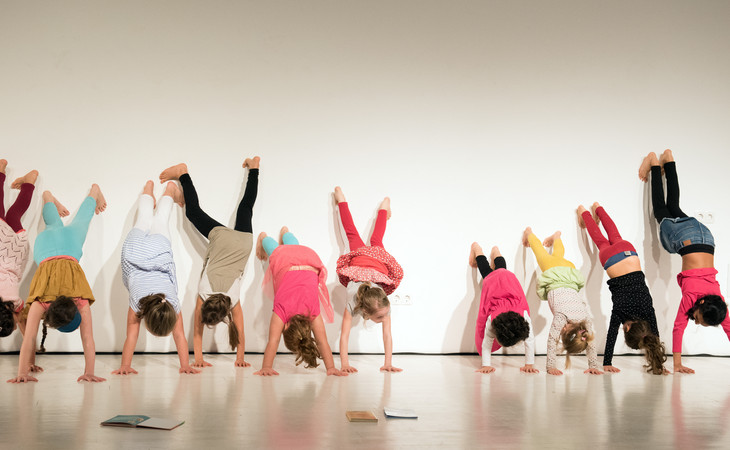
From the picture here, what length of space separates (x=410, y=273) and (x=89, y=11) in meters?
3.60

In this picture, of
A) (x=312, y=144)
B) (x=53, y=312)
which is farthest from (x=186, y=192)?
(x=53, y=312)

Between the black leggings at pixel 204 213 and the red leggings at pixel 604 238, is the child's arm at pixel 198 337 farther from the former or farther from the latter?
the red leggings at pixel 604 238

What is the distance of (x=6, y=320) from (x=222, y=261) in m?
1.47

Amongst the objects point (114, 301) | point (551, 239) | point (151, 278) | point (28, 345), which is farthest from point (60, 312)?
point (551, 239)

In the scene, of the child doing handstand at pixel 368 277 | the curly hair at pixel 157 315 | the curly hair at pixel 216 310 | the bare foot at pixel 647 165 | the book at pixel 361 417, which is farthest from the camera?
the bare foot at pixel 647 165

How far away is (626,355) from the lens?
17.0 feet

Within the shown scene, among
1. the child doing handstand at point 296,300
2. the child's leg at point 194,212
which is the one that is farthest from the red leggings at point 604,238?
the child's leg at point 194,212

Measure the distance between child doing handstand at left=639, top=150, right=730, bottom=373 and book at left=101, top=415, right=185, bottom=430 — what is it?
3724mm

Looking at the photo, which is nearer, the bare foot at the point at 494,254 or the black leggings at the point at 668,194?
the bare foot at the point at 494,254

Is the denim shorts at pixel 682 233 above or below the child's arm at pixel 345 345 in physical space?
above

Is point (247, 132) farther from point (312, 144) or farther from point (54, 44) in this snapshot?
point (54, 44)

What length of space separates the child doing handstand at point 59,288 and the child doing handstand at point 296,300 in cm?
115

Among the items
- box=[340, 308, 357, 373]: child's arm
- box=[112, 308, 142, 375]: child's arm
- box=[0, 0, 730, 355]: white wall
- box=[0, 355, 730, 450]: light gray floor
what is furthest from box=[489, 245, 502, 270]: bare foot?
box=[112, 308, 142, 375]: child's arm

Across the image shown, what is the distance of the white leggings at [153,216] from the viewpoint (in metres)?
4.55
